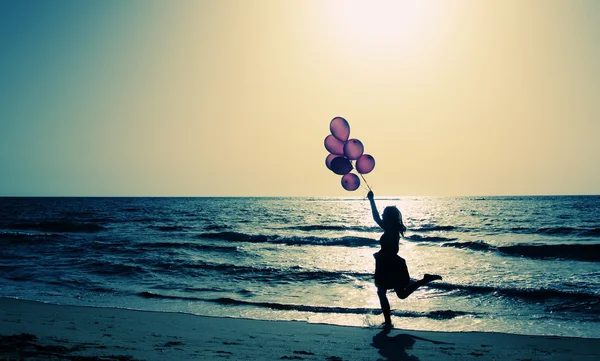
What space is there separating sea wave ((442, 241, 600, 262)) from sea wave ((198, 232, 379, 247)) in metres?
5.24

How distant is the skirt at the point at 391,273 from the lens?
6554mm

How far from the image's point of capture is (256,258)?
16.9 metres

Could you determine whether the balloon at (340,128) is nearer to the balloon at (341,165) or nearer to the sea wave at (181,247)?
the balloon at (341,165)

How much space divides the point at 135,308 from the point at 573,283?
11.4 metres

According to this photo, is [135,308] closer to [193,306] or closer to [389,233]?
[193,306]

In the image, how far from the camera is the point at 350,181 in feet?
25.3

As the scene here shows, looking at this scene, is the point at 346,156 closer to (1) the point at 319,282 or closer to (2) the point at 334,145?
(2) the point at 334,145

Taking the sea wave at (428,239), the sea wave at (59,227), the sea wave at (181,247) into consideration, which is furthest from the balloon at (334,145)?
the sea wave at (59,227)

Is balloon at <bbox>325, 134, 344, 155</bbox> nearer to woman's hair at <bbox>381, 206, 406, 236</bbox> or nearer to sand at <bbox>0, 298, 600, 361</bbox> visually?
woman's hair at <bbox>381, 206, 406, 236</bbox>

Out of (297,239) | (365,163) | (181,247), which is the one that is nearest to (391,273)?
(365,163)

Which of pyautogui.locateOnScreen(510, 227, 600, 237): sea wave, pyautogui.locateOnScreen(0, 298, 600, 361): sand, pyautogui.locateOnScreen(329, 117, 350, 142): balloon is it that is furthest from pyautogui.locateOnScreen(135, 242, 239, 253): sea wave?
pyautogui.locateOnScreen(510, 227, 600, 237): sea wave

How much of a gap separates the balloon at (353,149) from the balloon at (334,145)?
0.21 m

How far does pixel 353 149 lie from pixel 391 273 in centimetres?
232

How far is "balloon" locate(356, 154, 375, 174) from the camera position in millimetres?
7566
